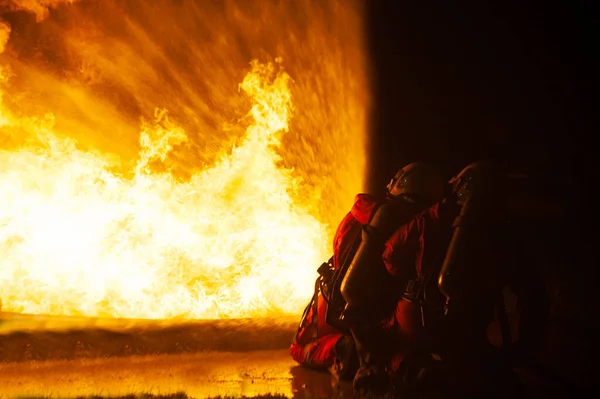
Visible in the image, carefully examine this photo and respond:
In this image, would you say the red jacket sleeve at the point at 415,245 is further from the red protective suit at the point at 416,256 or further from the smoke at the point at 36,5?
the smoke at the point at 36,5

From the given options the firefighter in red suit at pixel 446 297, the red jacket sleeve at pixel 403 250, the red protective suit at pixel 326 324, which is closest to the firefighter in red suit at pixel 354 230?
the red protective suit at pixel 326 324

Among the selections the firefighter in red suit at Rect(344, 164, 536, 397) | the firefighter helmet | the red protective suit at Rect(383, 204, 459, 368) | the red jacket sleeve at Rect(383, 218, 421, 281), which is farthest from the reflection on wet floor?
the firefighter helmet

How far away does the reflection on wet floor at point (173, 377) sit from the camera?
503cm

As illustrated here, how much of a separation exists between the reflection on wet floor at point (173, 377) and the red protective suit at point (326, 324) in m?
0.17

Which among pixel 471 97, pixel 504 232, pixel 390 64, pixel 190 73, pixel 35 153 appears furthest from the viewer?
pixel 190 73

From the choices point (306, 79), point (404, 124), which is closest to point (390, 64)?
point (404, 124)

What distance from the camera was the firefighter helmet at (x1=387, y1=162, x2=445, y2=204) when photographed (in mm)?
5617

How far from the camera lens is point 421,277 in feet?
16.3

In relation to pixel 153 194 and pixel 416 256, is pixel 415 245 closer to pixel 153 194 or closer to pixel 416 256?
pixel 416 256

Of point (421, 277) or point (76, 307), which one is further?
point (76, 307)

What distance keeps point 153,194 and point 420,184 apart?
632cm

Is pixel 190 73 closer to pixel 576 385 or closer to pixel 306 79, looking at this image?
pixel 306 79

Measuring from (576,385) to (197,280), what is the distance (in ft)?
20.4

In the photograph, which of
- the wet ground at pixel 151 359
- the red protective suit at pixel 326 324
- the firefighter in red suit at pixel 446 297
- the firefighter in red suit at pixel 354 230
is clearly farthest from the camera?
the red protective suit at pixel 326 324
